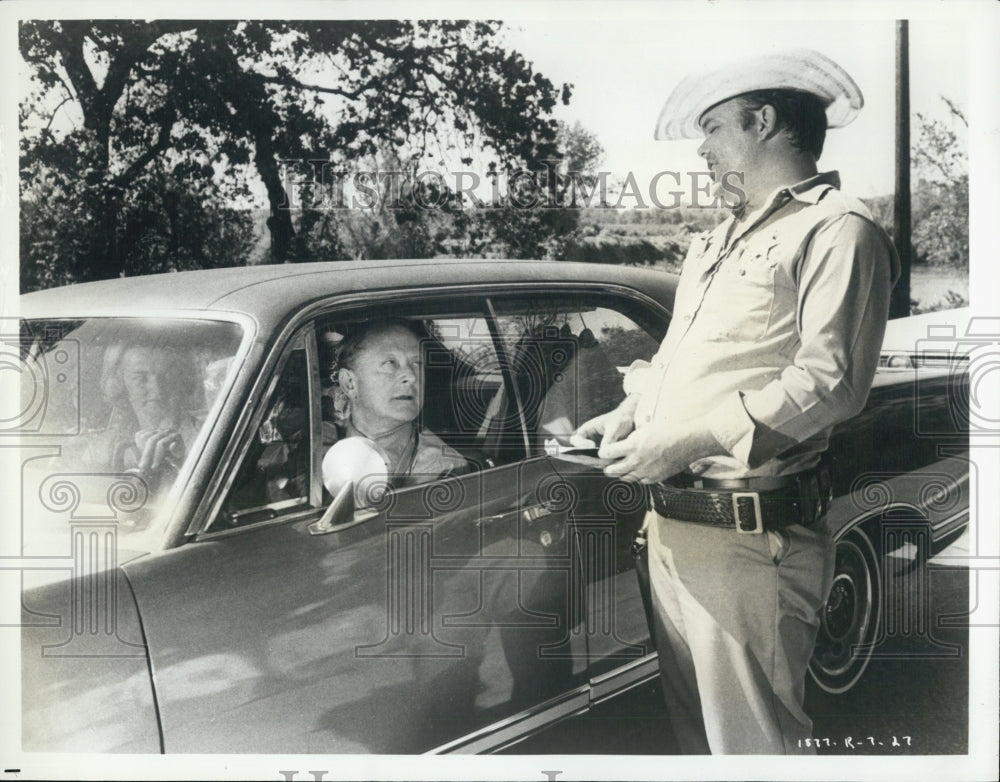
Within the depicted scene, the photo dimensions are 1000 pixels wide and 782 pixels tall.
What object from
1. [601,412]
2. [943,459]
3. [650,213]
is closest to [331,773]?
[601,412]

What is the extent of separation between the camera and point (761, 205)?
2795 millimetres

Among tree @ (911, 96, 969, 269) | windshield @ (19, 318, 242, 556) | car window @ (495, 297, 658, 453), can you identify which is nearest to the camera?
windshield @ (19, 318, 242, 556)

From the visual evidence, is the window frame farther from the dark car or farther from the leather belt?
the leather belt

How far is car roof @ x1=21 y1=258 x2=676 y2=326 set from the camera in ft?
8.54

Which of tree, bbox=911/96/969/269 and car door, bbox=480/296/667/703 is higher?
tree, bbox=911/96/969/269

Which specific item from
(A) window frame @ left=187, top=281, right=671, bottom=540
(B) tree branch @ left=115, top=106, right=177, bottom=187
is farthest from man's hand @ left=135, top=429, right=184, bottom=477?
(B) tree branch @ left=115, top=106, right=177, bottom=187

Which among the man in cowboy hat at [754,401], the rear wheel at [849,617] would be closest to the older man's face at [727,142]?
the man in cowboy hat at [754,401]

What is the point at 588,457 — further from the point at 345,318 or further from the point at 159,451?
the point at 159,451

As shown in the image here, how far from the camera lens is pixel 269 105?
114 inches

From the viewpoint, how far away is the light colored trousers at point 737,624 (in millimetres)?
Answer: 2734

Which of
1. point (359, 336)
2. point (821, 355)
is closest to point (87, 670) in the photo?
point (359, 336)

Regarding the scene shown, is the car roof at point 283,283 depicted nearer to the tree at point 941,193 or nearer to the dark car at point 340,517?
the dark car at point 340,517

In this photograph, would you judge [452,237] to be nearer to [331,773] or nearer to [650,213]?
[650,213]

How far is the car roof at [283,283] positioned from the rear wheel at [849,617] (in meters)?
1.02
